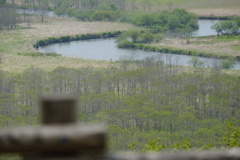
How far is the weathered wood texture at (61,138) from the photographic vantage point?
402 centimetres

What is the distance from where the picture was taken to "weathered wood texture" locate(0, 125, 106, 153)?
4020 mm

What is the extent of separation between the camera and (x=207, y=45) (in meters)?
87.4

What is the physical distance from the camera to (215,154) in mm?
4398

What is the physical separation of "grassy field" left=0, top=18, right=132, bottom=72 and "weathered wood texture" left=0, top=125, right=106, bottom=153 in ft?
191

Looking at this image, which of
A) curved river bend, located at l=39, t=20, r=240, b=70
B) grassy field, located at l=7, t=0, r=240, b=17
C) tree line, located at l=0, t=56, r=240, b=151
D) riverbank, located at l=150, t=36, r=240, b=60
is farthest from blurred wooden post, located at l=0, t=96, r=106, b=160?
grassy field, located at l=7, t=0, r=240, b=17

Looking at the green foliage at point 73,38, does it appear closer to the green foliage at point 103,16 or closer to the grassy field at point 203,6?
the green foliage at point 103,16

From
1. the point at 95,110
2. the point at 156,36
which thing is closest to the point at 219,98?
the point at 95,110

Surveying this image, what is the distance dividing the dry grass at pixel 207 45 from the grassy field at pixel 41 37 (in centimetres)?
1989

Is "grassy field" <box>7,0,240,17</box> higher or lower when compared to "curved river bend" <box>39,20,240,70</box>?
higher

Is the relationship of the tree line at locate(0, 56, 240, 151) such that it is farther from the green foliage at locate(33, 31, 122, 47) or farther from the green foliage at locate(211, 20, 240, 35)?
the green foliage at locate(211, 20, 240, 35)

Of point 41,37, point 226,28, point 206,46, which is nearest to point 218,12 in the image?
point 226,28

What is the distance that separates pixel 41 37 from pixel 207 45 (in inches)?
Answer: 1322

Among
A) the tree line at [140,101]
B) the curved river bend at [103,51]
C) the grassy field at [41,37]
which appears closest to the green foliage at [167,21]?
the grassy field at [41,37]

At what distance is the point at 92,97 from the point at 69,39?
191ft
